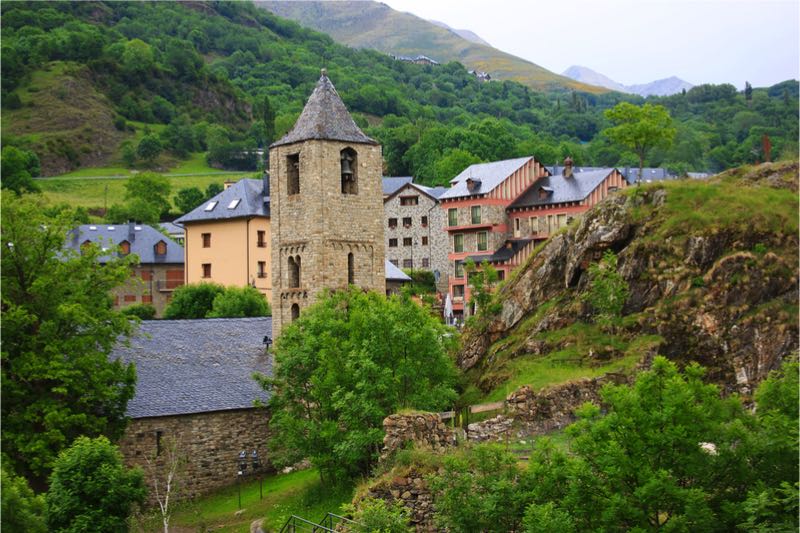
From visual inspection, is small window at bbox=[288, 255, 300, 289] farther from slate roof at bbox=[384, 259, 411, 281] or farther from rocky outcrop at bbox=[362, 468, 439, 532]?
slate roof at bbox=[384, 259, 411, 281]

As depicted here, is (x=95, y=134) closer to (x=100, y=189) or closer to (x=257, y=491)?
(x=100, y=189)

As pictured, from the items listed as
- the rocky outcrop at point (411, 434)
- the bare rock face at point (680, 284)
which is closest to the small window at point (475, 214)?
the bare rock face at point (680, 284)

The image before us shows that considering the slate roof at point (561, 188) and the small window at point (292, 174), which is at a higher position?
the slate roof at point (561, 188)

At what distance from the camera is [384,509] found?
28.6m

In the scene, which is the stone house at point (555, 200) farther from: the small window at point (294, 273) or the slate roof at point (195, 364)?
the small window at point (294, 273)

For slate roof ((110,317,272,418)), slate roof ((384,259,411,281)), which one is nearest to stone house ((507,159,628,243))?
slate roof ((384,259,411,281))

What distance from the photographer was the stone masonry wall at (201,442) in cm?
4431

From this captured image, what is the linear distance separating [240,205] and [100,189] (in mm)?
71456

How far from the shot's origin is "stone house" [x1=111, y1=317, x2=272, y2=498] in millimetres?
44750

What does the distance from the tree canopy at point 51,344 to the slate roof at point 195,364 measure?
2.00 m

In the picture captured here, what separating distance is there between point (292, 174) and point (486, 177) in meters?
38.9

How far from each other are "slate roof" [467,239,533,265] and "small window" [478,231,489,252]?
0.91 meters

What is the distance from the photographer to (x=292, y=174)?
49.8 m

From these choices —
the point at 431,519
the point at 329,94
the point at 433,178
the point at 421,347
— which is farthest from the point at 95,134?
the point at 431,519
